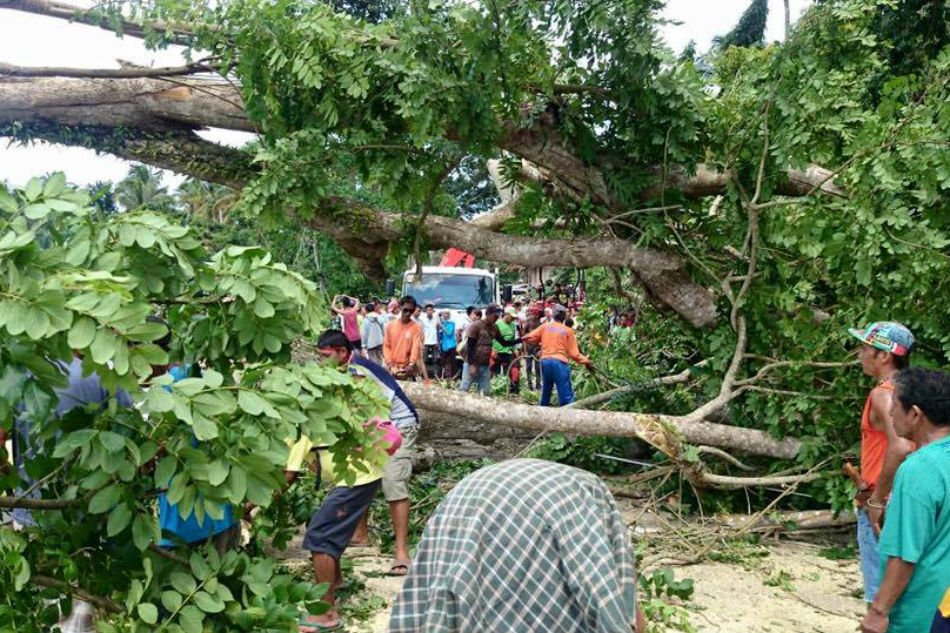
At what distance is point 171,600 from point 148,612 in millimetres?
132

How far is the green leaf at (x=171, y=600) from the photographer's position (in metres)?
2.88

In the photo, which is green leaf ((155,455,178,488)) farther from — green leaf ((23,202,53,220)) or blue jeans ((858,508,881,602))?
blue jeans ((858,508,881,602))

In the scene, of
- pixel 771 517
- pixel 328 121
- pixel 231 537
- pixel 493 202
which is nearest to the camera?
pixel 231 537

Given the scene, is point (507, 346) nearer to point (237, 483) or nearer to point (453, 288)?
point (453, 288)

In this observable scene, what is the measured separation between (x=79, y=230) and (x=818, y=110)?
5.66 m

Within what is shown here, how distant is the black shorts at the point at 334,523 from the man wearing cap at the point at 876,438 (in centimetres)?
263

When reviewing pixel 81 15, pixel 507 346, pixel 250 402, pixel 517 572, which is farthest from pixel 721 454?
pixel 507 346

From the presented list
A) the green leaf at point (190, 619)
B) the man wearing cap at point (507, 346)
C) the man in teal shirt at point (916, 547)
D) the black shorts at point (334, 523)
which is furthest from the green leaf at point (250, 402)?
the man wearing cap at point (507, 346)

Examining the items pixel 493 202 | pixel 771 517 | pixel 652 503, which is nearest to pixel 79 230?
pixel 652 503

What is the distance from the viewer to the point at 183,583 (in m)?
2.94

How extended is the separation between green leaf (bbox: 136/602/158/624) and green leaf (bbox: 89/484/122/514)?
367mm

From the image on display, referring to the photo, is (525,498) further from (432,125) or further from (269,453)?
(432,125)

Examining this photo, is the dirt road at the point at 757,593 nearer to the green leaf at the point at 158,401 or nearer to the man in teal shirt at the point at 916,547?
the man in teal shirt at the point at 916,547

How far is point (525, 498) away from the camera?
2094 millimetres
